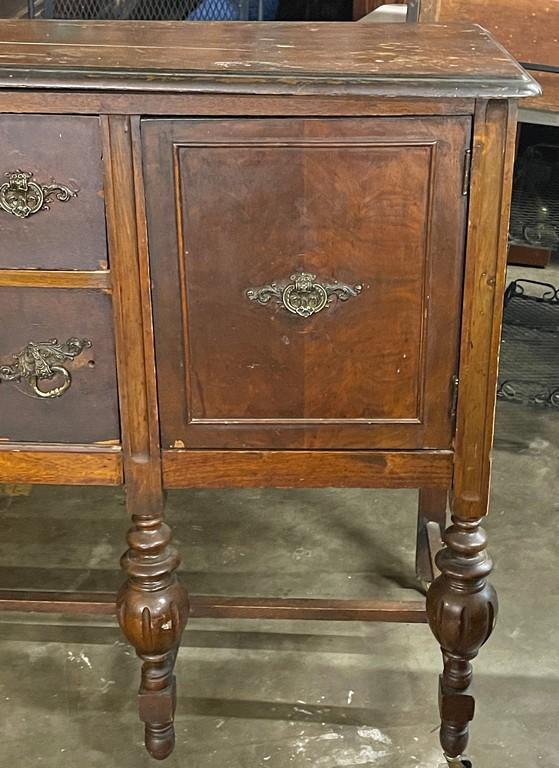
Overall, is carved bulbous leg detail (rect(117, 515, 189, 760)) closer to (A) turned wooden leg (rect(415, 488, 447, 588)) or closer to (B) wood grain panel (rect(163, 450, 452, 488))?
(B) wood grain panel (rect(163, 450, 452, 488))

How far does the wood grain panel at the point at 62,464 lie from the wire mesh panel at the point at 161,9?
137 centimetres

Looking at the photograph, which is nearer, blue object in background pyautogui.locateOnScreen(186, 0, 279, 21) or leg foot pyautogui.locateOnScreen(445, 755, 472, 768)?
leg foot pyautogui.locateOnScreen(445, 755, 472, 768)

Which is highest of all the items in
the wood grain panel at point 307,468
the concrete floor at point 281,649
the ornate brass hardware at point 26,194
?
the ornate brass hardware at point 26,194

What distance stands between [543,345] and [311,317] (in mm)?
1682

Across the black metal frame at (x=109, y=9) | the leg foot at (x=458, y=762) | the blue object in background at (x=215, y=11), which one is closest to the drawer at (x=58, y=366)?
the leg foot at (x=458, y=762)

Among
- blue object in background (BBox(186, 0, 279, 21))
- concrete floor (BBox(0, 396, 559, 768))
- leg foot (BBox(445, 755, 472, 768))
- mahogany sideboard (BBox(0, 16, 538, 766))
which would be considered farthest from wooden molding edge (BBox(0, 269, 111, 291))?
blue object in background (BBox(186, 0, 279, 21))

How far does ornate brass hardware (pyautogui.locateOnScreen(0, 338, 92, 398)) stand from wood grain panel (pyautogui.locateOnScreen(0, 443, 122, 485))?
8 cm

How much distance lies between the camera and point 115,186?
112 cm

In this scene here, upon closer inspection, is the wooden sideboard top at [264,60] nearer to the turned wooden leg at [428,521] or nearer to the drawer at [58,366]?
the drawer at [58,366]

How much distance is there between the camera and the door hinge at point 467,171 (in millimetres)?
1106

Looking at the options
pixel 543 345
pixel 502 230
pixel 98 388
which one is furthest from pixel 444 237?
pixel 543 345

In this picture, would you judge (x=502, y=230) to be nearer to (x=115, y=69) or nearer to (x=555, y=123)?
(x=115, y=69)

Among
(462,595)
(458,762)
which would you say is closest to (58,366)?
(462,595)

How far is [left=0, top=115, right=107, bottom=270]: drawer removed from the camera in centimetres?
110
